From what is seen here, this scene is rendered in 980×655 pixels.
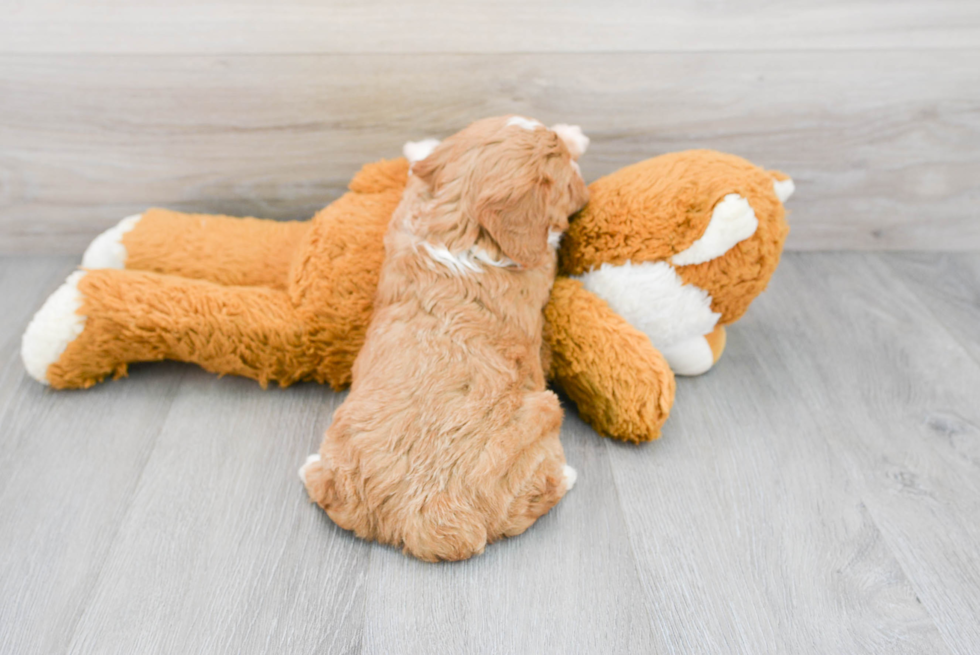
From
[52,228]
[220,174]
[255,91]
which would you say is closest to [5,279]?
[52,228]

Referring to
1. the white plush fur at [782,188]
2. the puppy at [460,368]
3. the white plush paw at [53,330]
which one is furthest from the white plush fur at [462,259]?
the white plush paw at [53,330]

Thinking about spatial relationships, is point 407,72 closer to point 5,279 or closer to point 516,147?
point 516,147

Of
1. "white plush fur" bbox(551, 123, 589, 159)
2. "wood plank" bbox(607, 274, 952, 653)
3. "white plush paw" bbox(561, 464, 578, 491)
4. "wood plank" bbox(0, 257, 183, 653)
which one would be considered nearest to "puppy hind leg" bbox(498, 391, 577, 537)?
"white plush paw" bbox(561, 464, 578, 491)

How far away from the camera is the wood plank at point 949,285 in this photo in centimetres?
119

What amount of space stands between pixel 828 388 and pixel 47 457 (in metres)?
1.07

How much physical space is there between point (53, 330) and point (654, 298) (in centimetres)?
80

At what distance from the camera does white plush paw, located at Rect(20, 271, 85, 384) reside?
95cm

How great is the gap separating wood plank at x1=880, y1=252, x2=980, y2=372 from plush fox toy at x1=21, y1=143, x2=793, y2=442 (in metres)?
0.45

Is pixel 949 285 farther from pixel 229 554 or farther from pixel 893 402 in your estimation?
pixel 229 554

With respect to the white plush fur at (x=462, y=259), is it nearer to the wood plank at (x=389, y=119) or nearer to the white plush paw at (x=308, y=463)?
the white plush paw at (x=308, y=463)

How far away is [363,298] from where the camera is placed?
38.2 inches

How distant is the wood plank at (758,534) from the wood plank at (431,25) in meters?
0.54

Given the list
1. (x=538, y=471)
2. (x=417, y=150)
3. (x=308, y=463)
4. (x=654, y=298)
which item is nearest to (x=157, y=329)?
(x=308, y=463)

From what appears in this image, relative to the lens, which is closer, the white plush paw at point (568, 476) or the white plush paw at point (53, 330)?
the white plush paw at point (568, 476)
